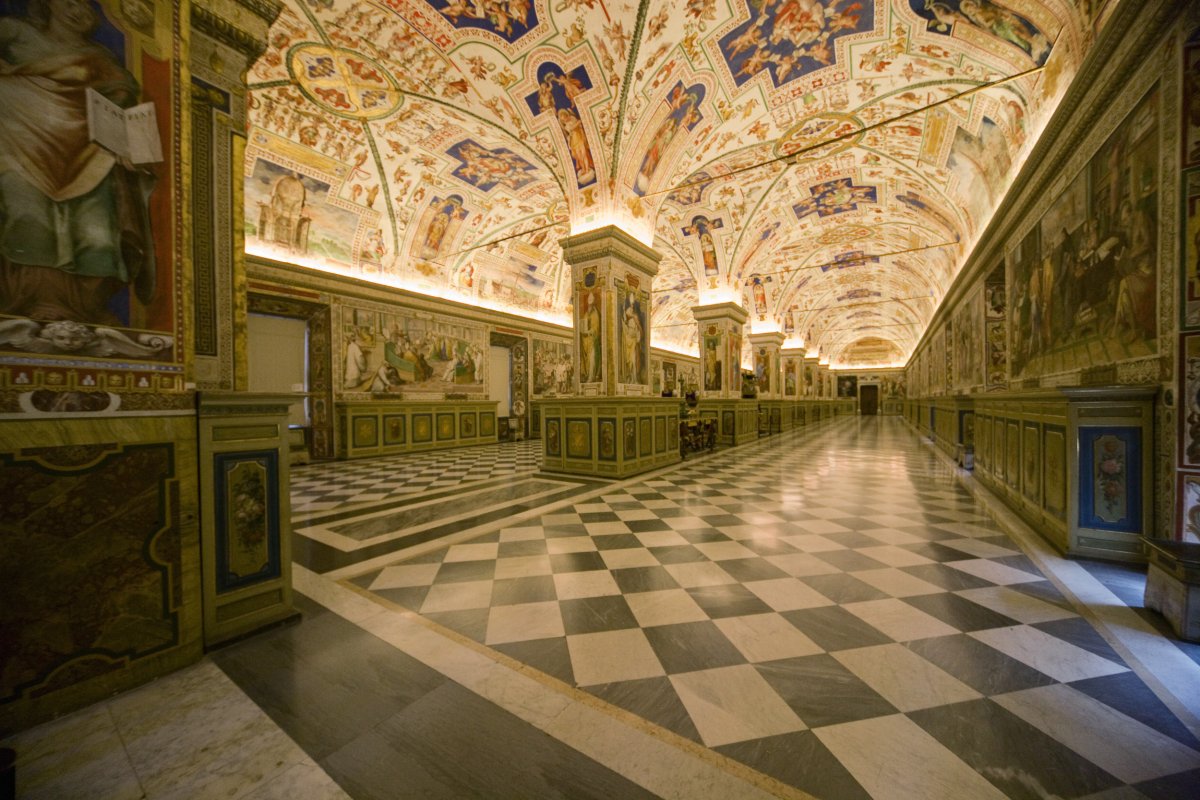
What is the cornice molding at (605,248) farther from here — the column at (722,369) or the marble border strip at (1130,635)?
Result: the marble border strip at (1130,635)

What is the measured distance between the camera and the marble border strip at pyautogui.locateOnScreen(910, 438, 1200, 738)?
200 centimetres

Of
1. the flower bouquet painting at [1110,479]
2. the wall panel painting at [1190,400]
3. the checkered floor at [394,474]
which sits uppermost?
the wall panel painting at [1190,400]

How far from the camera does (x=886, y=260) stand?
18.3 metres

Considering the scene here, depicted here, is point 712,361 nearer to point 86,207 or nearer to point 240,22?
point 240,22

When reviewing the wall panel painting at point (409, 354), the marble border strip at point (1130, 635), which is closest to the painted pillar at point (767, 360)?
the wall panel painting at point (409, 354)

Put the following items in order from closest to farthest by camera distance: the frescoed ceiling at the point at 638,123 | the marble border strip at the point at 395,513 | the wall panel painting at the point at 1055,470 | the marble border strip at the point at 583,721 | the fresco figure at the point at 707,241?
the marble border strip at the point at 583,721, the wall panel painting at the point at 1055,470, the marble border strip at the point at 395,513, the frescoed ceiling at the point at 638,123, the fresco figure at the point at 707,241

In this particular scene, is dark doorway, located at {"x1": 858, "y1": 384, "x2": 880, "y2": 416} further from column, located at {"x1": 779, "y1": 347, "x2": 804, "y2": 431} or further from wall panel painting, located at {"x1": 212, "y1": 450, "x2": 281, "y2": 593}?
wall panel painting, located at {"x1": 212, "y1": 450, "x2": 281, "y2": 593}

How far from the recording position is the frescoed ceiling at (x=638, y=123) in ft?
22.4

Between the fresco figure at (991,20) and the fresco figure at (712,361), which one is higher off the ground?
the fresco figure at (991,20)

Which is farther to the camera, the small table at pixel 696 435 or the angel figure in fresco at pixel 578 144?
the small table at pixel 696 435

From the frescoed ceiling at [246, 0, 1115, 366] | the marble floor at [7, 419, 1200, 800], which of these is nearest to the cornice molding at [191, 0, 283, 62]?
the marble floor at [7, 419, 1200, 800]

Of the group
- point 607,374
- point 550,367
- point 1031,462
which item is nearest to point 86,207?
point 607,374

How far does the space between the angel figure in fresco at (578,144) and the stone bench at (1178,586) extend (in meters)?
8.93

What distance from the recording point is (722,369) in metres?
14.0
